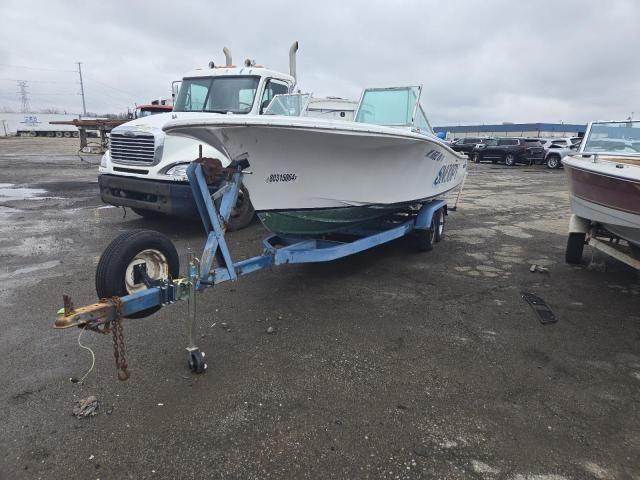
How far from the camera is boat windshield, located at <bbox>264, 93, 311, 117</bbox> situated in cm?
656

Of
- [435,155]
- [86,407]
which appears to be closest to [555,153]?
[435,155]

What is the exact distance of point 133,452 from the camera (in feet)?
7.82

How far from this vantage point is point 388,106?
6562 millimetres

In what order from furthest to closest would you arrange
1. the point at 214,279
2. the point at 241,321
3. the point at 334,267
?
the point at 334,267
the point at 241,321
the point at 214,279

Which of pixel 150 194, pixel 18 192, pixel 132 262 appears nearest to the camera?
pixel 132 262

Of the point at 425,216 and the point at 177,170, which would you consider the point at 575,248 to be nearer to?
the point at 425,216

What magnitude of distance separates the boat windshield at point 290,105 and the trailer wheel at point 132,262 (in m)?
3.86

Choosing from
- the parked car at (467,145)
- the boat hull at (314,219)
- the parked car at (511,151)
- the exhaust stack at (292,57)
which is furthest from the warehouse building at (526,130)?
the boat hull at (314,219)

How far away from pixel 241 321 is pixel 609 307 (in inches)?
145

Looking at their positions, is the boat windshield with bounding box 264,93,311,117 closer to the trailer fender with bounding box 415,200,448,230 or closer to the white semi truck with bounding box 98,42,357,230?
the white semi truck with bounding box 98,42,357,230

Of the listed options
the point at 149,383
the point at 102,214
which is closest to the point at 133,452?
the point at 149,383

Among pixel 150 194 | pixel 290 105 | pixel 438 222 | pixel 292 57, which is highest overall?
pixel 292 57

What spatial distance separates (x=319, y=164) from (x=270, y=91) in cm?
435

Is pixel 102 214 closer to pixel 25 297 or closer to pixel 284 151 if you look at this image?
pixel 25 297
